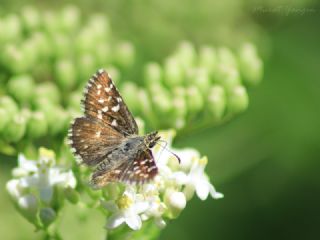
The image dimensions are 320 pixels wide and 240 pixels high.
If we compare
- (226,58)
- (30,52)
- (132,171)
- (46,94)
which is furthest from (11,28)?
(132,171)

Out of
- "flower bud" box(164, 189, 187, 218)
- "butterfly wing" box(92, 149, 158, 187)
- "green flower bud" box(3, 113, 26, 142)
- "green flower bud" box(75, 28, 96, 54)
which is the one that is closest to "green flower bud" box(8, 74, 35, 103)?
"green flower bud" box(3, 113, 26, 142)

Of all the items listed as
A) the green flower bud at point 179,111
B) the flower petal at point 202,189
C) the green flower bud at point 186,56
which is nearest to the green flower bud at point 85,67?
the green flower bud at point 186,56

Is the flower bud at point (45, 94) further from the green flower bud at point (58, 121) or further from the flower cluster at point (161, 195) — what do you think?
the flower cluster at point (161, 195)

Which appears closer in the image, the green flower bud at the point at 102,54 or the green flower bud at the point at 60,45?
the green flower bud at the point at 60,45

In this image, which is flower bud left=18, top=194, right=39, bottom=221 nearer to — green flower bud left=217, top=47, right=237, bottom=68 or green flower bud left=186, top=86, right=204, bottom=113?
green flower bud left=186, top=86, right=204, bottom=113

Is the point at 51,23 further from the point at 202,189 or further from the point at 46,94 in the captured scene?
the point at 202,189

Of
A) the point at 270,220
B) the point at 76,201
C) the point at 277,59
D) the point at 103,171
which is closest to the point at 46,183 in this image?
the point at 76,201
